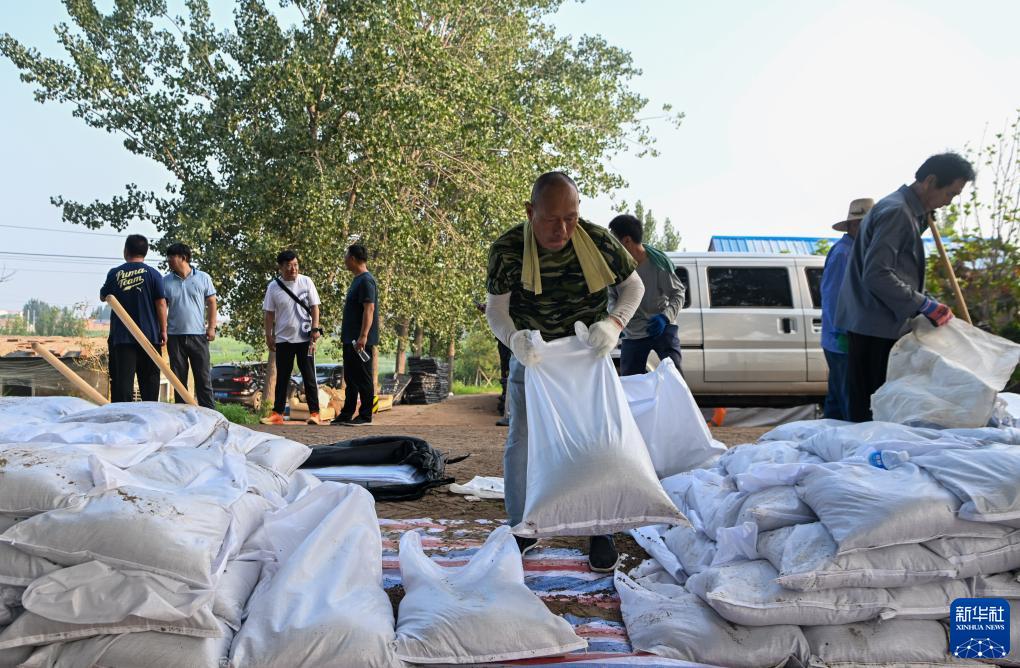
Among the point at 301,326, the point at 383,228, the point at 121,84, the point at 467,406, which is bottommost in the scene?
the point at 467,406

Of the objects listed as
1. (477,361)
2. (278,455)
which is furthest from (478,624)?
(477,361)

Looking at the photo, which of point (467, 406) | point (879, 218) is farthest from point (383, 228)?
point (879, 218)

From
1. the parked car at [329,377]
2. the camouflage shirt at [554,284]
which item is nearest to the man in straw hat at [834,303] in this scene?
the camouflage shirt at [554,284]

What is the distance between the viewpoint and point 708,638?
1.89 meters

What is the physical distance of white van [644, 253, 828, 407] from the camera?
702 cm

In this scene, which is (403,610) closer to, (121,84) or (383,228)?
(383,228)

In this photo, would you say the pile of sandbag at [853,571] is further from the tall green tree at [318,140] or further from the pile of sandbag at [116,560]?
the tall green tree at [318,140]

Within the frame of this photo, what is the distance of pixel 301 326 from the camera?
7.00 m

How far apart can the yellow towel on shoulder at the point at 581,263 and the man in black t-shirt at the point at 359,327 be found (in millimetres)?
4355

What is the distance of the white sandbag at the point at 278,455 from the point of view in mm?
3061

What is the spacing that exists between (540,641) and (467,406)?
10073 millimetres

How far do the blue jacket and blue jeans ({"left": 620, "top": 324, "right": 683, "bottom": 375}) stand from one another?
2.91ft

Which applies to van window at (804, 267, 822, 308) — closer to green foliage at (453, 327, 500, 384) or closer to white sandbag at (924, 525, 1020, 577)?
white sandbag at (924, 525, 1020, 577)

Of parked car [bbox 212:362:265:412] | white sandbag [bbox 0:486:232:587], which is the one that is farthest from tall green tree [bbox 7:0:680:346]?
white sandbag [bbox 0:486:232:587]
